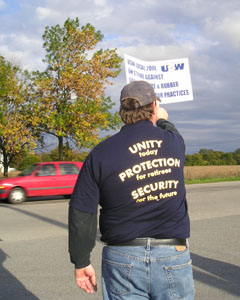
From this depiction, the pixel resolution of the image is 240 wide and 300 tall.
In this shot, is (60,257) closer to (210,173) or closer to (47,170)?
(47,170)

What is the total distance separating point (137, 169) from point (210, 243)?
534 centimetres

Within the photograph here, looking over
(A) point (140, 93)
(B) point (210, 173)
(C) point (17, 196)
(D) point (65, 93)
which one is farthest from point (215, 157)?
(A) point (140, 93)

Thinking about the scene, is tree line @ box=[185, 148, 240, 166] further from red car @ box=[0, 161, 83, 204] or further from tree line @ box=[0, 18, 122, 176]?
red car @ box=[0, 161, 83, 204]

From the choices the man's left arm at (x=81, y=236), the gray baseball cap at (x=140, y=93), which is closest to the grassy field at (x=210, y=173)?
the gray baseball cap at (x=140, y=93)

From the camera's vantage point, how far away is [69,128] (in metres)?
27.0

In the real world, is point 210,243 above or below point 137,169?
below

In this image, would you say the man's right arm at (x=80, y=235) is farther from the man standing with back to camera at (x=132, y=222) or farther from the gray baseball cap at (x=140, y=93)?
the gray baseball cap at (x=140, y=93)

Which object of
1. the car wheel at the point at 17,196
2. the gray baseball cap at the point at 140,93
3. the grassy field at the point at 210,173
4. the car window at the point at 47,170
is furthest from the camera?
the grassy field at the point at 210,173

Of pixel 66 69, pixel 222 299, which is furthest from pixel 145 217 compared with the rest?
pixel 66 69

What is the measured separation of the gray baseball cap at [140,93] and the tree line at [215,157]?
58266 millimetres

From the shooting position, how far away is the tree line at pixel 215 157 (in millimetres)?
61525

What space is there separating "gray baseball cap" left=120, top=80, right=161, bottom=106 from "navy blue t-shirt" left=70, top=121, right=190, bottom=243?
0.55 feet

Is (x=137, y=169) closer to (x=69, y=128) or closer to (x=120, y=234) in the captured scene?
(x=120, y=234)

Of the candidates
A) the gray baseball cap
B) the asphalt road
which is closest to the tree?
the asphalt road
